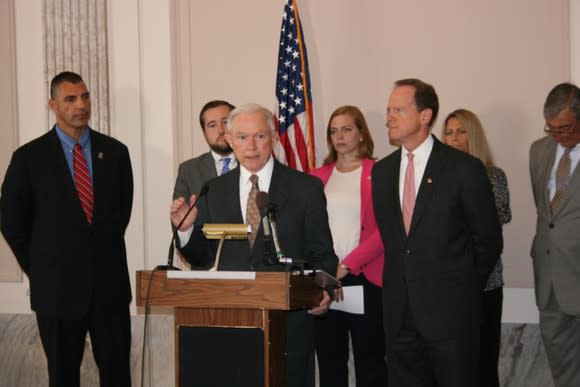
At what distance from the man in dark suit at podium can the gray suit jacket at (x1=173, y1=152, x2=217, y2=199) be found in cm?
142

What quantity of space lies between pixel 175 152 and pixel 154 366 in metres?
1.64

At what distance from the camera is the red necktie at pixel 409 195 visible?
4.34 meters

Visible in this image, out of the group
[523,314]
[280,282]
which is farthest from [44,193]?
[523,314]

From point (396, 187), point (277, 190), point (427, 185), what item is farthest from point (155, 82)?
point (277, 190)

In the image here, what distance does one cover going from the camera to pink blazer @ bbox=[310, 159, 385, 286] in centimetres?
488

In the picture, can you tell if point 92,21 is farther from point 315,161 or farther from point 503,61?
point 503,61

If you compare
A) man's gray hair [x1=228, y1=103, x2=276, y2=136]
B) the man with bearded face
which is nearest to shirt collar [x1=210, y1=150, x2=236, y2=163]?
the man with bearded face

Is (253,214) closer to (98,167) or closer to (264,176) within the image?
(264,176)

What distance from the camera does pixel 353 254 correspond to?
489cm

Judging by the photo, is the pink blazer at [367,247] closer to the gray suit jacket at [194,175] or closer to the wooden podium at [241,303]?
the gray suit jacket at [194,175]

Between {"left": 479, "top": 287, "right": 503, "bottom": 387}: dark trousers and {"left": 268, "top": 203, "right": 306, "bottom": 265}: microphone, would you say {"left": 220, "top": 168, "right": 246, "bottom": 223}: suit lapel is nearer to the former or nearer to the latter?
{"left": 268, "top": 203, "right": 306, "bottom": 265}: microphone

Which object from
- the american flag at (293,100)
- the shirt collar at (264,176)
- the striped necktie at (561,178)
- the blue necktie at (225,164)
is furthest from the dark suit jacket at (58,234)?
the striped necktie at (561,178)

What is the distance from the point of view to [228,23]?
248 inches

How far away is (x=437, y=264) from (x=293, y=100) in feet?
6.74
